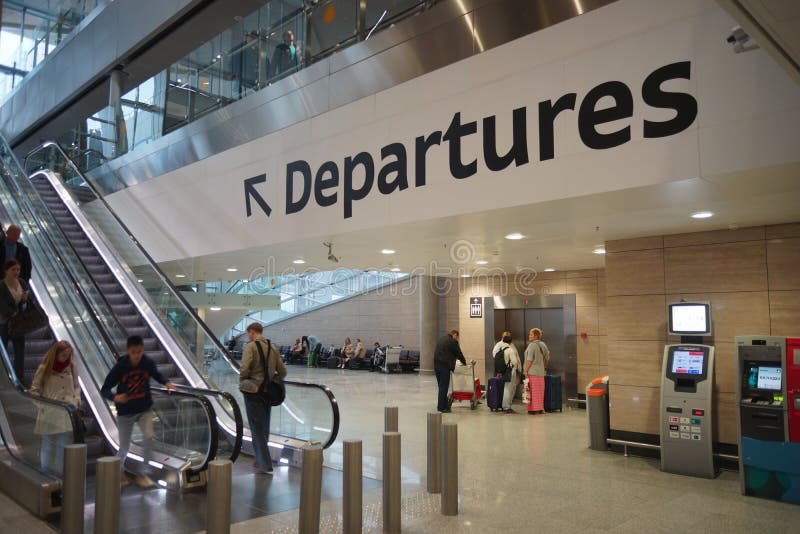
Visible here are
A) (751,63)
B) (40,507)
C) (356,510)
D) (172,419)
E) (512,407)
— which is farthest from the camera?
(512,407)

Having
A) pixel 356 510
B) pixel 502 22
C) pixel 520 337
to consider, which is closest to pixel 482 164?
pixel 502 22

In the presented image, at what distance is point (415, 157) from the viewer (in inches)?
289

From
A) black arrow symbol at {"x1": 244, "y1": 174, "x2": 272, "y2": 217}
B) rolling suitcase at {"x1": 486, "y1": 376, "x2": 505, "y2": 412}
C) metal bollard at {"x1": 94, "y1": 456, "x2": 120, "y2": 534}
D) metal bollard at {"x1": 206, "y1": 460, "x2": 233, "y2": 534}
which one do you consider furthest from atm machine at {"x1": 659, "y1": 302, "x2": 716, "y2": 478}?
black arrow symbol at {"x1": 244, "y1": 174, "x2": 272, "y2": 217}

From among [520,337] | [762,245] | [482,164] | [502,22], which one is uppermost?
[502,22]

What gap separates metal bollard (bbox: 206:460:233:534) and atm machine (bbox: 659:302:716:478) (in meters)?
5.39

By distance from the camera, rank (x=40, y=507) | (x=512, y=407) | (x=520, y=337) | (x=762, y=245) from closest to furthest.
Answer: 1. (x=40, y=507)
2. (x=762, y=245)
3. (x=512, y=407)
4. (x=520, y=337)

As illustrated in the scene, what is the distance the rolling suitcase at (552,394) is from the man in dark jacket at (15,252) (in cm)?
926

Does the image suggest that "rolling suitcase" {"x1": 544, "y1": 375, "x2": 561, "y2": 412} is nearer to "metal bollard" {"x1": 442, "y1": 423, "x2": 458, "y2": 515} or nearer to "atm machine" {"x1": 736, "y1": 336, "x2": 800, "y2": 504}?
"atm machine" {"x1": 736, "y1": 336, "x2": 800, "y2": 504}

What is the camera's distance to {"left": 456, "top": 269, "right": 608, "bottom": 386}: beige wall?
42.3 ft

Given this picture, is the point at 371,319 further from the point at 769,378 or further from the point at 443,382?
the point at 769,378

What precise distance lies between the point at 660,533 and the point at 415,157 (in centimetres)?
477

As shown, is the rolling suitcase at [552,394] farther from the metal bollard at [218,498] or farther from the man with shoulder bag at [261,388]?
the metal bollard at [218,498]

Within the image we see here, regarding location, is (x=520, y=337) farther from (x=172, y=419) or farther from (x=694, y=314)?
(x=172, y=419)

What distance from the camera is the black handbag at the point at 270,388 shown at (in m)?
6.77
